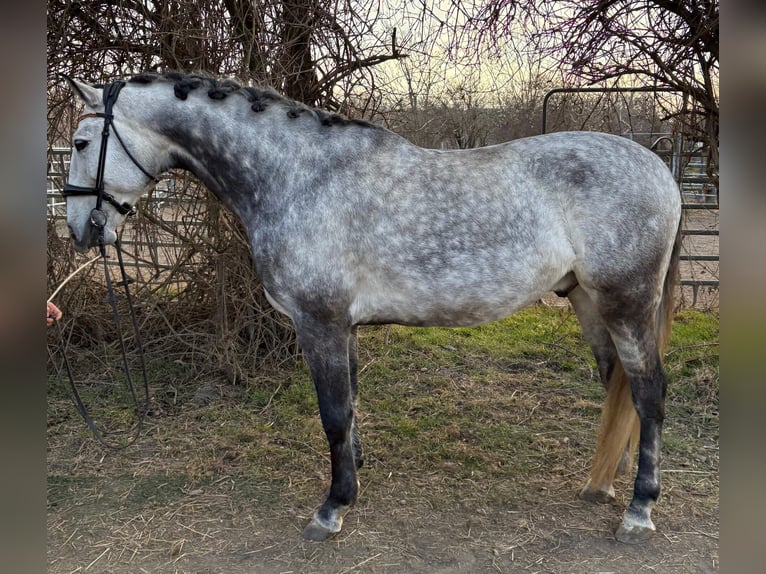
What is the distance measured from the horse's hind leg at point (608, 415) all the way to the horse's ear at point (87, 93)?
2475 millimetres

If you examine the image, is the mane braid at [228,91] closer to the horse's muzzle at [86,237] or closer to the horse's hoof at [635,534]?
the horse's muzzle at [86,237]

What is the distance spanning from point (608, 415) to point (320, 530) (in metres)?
1.56

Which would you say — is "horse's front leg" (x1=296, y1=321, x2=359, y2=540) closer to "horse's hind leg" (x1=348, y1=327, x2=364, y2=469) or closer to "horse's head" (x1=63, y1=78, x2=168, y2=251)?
"horse's hind leg" (x1=348, y1=327, x2=364, y2=469)

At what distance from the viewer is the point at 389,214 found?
8.45ft

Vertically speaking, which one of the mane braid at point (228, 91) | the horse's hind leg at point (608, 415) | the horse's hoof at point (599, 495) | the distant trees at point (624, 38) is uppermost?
the distant trees at point (624, 38)

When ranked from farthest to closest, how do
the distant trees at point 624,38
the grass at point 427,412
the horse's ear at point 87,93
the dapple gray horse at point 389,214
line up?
the distant trees at point 624,38, the grass at point 427,412, the dapple gray horse at point 389,214, the horse's ear at point 87,93

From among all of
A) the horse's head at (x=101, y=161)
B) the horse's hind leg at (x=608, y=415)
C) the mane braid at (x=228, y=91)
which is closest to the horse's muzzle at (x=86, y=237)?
the horse's head at (x=101, y=161)

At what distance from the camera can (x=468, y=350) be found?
214 inches

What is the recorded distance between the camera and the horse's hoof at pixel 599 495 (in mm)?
2977

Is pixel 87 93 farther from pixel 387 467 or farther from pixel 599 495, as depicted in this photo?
pixel 599 495

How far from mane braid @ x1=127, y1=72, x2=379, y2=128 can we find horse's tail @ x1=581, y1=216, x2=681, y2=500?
1670 millimetres
